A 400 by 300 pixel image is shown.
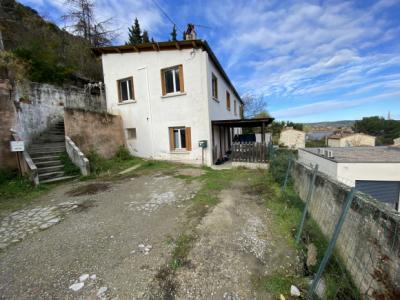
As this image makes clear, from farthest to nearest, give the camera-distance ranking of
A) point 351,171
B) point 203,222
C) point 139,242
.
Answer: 1. point 351,171
2. point 203,222
3. point 139,242

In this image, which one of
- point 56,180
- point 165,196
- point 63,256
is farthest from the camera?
point 56,180

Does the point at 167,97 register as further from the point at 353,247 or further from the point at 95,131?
the point at 353,247

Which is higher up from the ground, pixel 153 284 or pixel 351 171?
pixel 153 284

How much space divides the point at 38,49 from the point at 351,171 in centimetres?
2233

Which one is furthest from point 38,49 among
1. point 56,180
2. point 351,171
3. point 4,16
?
point 351,171

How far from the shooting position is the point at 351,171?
1270 cm

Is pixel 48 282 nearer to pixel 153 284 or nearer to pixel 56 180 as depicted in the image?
pixel 153 284

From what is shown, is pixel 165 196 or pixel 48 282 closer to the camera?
pixel 48 282

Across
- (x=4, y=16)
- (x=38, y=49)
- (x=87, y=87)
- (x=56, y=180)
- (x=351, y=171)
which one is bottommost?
(x=351, y=171)

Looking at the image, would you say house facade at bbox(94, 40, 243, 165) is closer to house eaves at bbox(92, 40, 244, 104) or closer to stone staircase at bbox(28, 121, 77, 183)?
house eaves at bbox(92, 40, 244, 104)

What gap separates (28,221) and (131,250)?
9.53ft

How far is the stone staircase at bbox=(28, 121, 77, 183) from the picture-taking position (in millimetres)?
7399

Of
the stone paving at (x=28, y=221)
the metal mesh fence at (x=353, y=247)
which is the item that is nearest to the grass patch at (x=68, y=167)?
the stone paving at (x=28, y=221)

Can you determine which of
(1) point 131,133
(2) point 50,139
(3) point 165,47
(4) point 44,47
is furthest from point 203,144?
(4) point 44,47
